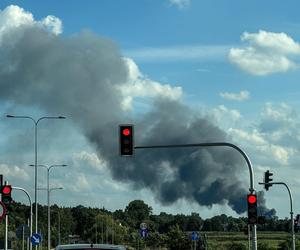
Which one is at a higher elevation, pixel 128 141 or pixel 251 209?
pixel 128 141

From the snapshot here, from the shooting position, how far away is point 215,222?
19075cm

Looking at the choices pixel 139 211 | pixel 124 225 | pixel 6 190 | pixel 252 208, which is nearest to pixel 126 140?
pixel 6 190

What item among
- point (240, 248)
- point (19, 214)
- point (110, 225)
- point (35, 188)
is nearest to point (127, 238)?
point (110, 225)

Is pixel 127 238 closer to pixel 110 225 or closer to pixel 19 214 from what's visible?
pixel 110 225

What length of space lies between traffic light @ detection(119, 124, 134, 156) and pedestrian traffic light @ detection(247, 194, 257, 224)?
593cm

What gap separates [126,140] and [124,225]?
145 metres

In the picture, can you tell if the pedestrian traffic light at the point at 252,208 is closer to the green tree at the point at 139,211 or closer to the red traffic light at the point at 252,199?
the red traffic light at the point at 252,199

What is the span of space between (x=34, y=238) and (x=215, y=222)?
142273mm

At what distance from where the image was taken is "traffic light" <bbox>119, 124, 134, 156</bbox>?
26.7 metres

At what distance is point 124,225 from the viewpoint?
170m

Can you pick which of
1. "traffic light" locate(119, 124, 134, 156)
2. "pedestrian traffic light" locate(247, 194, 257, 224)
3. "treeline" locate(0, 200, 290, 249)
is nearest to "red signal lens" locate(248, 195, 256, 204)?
"pedestrian traffic light" locate(247, 194, 257, 224)

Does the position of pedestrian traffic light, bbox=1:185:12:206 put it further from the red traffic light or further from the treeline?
the treeline

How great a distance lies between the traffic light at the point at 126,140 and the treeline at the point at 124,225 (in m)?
76.2

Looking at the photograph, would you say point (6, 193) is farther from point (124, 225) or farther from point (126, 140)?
point (124, 225)
